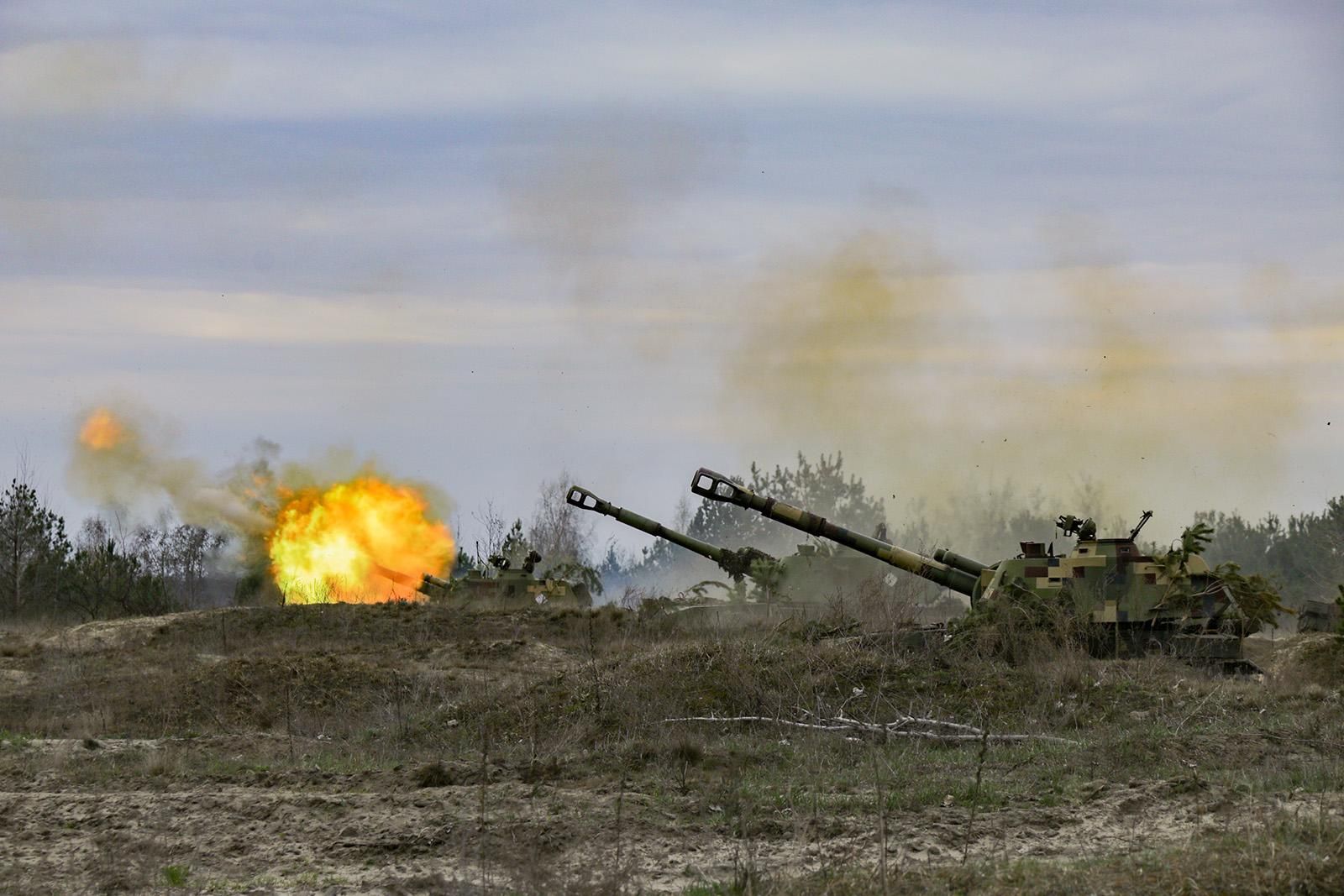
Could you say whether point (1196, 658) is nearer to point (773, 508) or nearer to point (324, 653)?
point (773, 508)

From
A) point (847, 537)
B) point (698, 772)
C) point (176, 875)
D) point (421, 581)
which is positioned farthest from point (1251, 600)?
point (421, 581)

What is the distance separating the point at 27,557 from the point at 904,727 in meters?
37.1

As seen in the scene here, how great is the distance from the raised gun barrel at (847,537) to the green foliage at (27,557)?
25625mm

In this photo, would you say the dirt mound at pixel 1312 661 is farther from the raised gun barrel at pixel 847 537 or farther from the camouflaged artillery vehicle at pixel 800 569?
the camouflaged artillery vehicle at pixel 800 569

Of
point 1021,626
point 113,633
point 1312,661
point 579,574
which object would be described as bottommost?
point 1312,661

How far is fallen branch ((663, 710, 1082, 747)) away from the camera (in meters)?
15.4

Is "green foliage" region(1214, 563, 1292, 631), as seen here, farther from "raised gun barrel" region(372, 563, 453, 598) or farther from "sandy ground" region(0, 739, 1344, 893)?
"raised gun barrel" region(372, 563, 453, 598)

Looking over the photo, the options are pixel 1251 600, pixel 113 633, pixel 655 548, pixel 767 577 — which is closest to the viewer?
pixel 1251 600

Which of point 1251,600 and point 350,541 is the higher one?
point 350,541

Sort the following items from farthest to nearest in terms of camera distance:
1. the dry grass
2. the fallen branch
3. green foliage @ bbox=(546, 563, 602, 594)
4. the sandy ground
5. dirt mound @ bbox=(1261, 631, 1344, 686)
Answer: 1. green foliage @ bbox=(546, 563, 602, 594)
2. dirt mound @ bbox=(1261, 631, 1344, 686)
3. the fallen branch
4. the sandy ground
5. the dry grass

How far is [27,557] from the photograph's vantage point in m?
46.8

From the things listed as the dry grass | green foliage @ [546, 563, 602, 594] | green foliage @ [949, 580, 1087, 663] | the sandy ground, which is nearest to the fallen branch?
the dry grass

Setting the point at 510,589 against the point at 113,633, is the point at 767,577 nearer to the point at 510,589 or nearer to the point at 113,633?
the point at 510,589

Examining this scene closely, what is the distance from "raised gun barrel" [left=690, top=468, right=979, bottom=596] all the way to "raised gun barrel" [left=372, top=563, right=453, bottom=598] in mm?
13606
